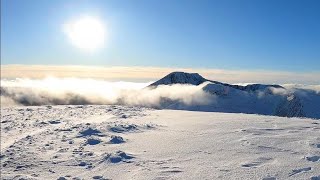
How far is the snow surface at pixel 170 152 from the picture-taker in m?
10.0

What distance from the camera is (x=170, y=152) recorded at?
12.7 m

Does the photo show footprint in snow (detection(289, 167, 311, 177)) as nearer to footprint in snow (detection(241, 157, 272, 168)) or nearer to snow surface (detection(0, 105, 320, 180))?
snow surface (detection(0, 105, 320, 180))

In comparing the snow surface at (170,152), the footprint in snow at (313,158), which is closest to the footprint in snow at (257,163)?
the snow surface at (170,152)

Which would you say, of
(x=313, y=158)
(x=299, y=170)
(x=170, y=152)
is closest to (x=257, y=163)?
(x=299, y=170)

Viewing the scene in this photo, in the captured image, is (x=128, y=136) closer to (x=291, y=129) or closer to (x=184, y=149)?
(x=184, y=149)

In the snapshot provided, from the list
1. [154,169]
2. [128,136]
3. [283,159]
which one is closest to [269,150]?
[283,159]

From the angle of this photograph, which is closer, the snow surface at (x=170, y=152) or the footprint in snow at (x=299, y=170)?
the footprint in snow at (x=299, y=170)

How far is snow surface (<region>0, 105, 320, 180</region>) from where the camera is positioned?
10.0 metres

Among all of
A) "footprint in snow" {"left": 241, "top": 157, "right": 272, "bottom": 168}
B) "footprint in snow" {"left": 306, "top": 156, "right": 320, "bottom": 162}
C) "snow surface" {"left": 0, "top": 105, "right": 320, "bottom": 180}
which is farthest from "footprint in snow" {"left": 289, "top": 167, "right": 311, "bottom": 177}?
"footprint in snow" {"left": 241, "top": 157, "right": 272, "bottom": 168}

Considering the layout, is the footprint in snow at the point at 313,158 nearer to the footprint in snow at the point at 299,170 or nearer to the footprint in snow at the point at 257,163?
the footprint in snow at the point at 299,170

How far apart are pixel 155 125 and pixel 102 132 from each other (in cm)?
314

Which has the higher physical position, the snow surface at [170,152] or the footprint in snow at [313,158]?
the footprint in snow at [313,158]

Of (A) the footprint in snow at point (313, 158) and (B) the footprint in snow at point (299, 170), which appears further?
(A) the footprint in snow at point (313, 158)

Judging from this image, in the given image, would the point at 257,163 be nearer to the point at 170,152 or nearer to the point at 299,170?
the point at 299,170
